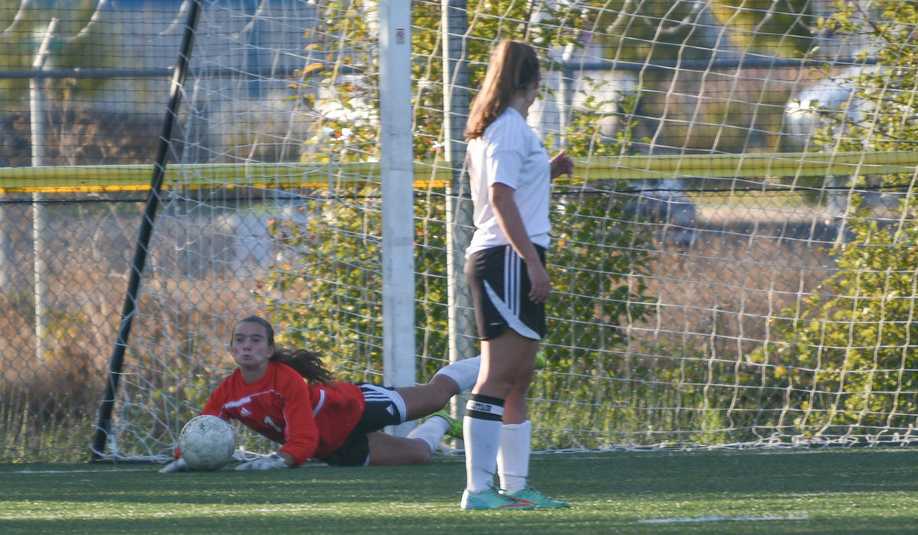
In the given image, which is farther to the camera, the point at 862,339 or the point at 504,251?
the point at 862,339

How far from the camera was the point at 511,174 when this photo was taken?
391 centimetres

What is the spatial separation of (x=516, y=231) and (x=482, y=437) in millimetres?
661

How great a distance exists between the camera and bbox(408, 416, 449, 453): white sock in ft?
19.3

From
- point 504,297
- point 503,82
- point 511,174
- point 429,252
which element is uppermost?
point 503,82

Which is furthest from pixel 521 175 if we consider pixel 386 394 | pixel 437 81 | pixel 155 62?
pixel 155 62

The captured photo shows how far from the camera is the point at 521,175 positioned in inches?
158

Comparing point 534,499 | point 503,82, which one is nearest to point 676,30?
point 503,82

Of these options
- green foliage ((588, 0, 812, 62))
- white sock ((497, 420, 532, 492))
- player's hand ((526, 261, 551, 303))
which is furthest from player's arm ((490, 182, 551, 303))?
green foliage ((588, 0, 812, 62))

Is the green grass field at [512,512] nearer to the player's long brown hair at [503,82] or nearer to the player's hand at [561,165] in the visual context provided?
the player's hand at [561,165]

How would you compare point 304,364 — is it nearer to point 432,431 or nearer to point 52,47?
point 432,431

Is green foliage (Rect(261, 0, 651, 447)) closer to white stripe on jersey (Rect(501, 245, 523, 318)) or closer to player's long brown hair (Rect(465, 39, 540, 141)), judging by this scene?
player's long brown hair (Rect(465, 39, 540, 141))

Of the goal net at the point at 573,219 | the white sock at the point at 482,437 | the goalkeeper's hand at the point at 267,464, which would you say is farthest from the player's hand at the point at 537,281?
the goal net at the point at 573,219

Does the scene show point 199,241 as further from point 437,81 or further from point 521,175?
point 521,175

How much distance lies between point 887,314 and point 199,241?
348 cm
